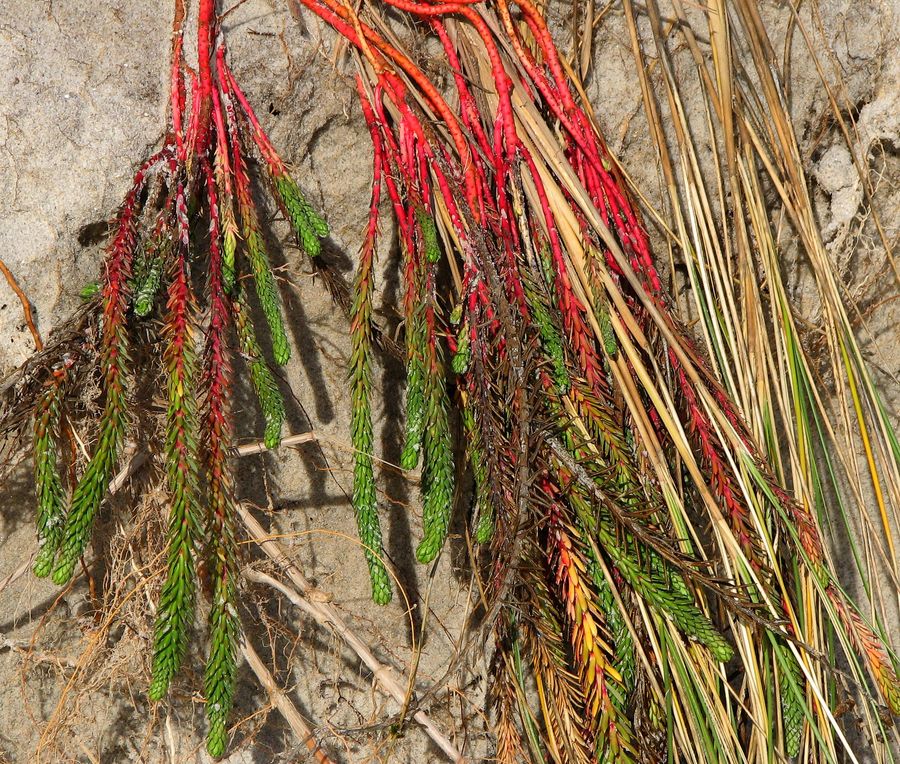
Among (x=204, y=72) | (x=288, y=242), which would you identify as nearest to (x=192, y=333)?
(x=288, y=242)

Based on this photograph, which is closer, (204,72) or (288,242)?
(204,72)

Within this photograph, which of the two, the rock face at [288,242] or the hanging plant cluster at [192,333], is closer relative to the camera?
the hanging plant cluster at [192,333]

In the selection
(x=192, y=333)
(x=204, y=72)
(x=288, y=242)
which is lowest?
(x=192, y=333)

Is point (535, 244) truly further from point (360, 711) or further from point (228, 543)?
point (360, 711)

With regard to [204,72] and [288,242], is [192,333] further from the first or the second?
[204,72]

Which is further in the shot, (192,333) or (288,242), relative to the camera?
(288,242)

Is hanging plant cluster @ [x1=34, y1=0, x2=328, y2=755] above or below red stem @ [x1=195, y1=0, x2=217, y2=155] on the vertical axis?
below

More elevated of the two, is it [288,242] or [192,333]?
[288,242]

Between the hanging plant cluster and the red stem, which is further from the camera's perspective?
the red stem

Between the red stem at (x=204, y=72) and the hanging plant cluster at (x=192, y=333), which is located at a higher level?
the red stem at (x=204, y=72)
